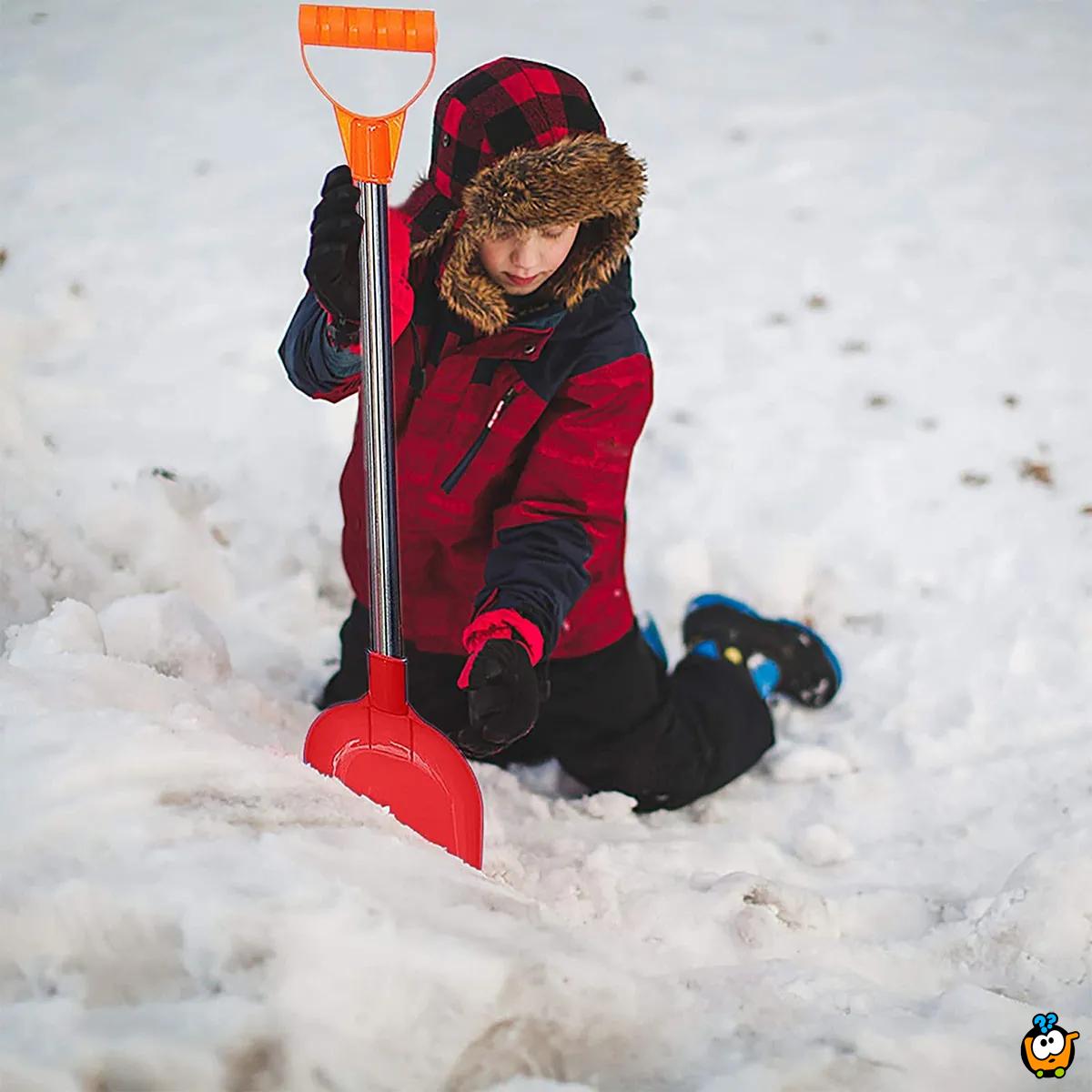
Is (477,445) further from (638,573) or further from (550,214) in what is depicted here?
(638,573)

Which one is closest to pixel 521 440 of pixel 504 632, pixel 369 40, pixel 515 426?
pixel 515 426

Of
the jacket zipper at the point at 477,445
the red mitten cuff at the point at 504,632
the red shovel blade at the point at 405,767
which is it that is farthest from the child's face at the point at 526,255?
the red shovel blade at the point at 405,767

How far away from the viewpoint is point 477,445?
142 cm

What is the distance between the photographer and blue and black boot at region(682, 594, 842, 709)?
6.14ft

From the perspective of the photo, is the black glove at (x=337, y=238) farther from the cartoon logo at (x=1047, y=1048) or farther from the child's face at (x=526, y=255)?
the cartoon logo at (x=1047, y=1048)

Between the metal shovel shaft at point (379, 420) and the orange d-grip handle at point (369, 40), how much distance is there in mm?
22

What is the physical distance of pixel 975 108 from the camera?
10.5 feet

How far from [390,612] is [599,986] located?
0.50 meters

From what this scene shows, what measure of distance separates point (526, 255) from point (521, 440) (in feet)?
0.92

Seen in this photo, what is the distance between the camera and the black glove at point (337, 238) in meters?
1.06

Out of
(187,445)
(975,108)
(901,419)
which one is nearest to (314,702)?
(187,445)

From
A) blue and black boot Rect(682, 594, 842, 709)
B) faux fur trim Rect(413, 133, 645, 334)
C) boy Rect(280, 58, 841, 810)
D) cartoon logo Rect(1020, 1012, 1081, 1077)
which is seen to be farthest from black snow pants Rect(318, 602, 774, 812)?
cartoon logo Rect(1020, 1012, 1081, 1077)

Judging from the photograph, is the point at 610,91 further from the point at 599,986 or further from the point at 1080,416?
the point at 599,986

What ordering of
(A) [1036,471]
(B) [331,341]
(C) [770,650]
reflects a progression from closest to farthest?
(B) [331,341], (C) [770,650], (A) [1036,471]
